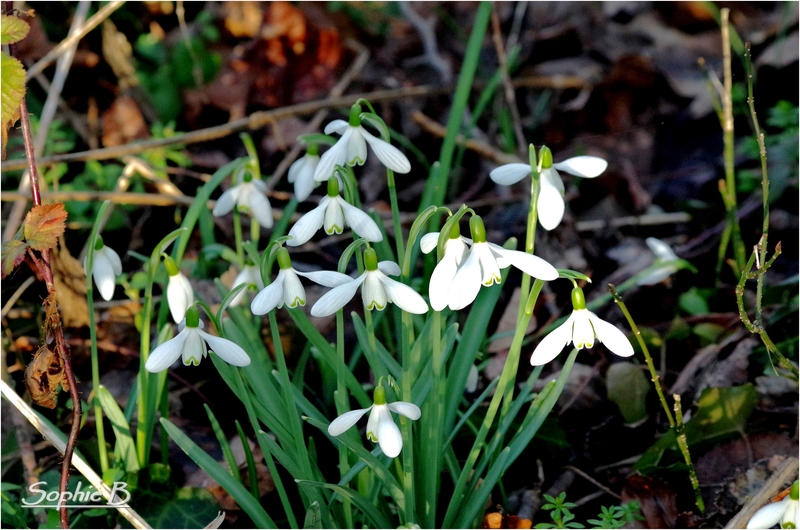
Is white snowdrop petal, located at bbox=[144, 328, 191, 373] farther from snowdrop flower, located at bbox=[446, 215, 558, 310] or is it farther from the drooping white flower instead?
snowdrop flower, located at bbox=[446, 215, 558, 310]

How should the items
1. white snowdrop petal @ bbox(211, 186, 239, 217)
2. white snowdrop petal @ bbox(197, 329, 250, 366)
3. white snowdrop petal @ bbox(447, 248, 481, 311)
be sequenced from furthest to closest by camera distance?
white snowdrop petal @ bbox(211, 186, 239, 217), white snowdrop petal @ bbox(197, 329, 250, 366), white snowdrop petal @ bbox(447, 248, 481, 311)

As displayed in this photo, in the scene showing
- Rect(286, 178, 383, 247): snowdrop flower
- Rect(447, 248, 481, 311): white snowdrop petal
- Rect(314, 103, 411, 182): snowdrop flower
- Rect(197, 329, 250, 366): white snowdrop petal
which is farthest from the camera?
Rect(314, 103, 411, 182): snowdrop flower

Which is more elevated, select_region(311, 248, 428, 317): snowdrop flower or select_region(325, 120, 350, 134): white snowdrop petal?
select_region(325, 120, 350, 134): white snowdrop petal

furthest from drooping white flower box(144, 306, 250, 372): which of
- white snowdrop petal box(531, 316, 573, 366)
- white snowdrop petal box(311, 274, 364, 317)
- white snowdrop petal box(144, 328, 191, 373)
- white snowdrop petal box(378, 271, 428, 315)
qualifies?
white snowdrop petal box(531, 316, 573, 366)

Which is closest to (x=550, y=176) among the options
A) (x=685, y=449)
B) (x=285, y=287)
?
(x=285, y=287)

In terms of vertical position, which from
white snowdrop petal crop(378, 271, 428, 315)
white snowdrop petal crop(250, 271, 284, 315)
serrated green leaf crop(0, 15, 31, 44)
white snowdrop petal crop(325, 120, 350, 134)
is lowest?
white snowdrop petal crop(250, 271, 284, 315)

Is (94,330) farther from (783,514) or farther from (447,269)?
(783,514)

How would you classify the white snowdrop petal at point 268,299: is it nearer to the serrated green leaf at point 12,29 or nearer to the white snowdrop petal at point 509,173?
the white snowdrop petal at point 509,173
